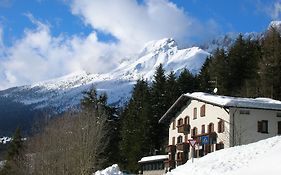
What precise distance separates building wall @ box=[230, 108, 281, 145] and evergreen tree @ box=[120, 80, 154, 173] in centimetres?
1902

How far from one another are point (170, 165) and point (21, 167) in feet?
57.3

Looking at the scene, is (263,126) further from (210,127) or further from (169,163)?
(169,163)

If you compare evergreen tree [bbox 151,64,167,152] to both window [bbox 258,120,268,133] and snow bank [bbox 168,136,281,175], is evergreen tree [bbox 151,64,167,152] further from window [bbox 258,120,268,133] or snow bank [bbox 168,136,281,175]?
snow bank [bbox 168,136,281,175]

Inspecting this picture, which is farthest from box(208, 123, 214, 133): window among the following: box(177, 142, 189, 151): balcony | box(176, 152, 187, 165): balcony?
box(176, 152, 187, 165): balcony

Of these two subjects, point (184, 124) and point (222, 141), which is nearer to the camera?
point (222, 141)

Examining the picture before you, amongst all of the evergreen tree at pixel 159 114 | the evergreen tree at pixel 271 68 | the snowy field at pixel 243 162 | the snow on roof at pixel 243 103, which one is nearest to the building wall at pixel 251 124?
the snow on roof at pixel 243 103

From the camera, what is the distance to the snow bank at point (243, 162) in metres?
24.0

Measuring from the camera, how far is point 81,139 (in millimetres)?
44094

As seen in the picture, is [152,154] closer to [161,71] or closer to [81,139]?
[161,71]

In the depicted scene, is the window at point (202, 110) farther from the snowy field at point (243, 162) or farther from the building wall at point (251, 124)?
the snowy field at point (243, 162)

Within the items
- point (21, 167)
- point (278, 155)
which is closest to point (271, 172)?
point (278, 155)

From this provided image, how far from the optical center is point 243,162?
89.7ft

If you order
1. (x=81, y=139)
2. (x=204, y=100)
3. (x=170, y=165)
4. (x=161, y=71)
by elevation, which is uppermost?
(x=161, y=71)

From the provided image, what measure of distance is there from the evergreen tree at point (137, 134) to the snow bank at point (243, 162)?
34321 millimetres
